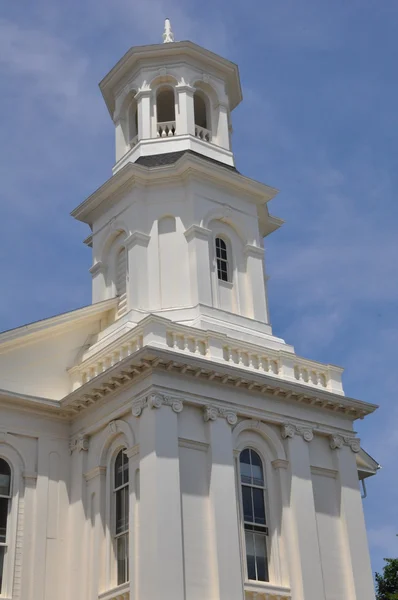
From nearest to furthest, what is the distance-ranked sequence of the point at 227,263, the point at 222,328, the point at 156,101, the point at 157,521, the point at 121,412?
the point at 157,521
the point at 121,412
the point at 222,328
the point at 227,263
the point at 156,101

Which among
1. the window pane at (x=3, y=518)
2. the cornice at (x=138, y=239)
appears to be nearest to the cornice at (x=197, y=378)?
the window pane at (x=3, y=518)

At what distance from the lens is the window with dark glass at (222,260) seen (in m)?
27.5

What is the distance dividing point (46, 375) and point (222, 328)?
17.3 feet

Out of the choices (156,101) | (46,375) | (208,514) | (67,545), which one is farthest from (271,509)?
(156,101)

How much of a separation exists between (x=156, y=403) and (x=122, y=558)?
4.03 m

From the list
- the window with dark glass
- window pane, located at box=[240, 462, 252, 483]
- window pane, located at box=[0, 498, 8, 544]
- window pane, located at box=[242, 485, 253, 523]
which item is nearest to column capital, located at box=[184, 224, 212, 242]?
the window with dark glass

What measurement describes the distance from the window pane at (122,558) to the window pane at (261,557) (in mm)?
3321

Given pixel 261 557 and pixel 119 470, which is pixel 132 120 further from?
pixel 261 557

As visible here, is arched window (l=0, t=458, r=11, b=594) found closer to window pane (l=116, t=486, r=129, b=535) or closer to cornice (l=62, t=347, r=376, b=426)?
cornice (l=62, t=347, r=376, b=426)

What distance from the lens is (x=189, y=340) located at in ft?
78.3

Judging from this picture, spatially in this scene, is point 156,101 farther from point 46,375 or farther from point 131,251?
point 46,375

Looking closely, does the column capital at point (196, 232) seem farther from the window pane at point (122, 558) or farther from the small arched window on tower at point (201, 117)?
the window pane at point (122, 558)

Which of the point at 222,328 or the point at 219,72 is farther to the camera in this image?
the point at 219,72

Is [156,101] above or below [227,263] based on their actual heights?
above
